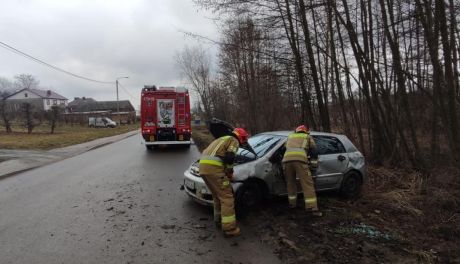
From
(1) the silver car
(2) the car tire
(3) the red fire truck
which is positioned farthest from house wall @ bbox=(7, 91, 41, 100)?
(2) the car tire

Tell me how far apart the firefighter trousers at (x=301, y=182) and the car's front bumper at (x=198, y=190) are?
1.38 meters

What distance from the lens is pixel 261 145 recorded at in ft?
25.3

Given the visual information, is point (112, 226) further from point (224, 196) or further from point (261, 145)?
point (261, 145)

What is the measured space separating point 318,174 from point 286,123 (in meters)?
13.4

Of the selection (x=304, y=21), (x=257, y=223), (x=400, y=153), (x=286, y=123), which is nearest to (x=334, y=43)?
(x=304, y=21)

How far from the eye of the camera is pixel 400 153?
12.8m

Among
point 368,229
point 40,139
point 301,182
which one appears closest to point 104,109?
point 40,139

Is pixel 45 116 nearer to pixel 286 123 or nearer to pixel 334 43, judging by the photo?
pixel 286 123

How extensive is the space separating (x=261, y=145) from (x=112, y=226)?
3.08 metres

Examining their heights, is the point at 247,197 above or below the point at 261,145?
below

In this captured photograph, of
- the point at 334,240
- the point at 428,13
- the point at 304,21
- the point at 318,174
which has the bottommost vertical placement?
the point at 334,240

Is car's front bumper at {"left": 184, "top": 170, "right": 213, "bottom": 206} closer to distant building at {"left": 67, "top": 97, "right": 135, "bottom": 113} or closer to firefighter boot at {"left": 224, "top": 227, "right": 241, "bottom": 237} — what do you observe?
firefighter boot at {"left": 224, "top": 227, "right": 241, "bottom": 237}

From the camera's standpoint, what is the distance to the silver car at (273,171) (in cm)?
682

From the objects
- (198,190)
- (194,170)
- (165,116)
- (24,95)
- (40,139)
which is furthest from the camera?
(24,95)
